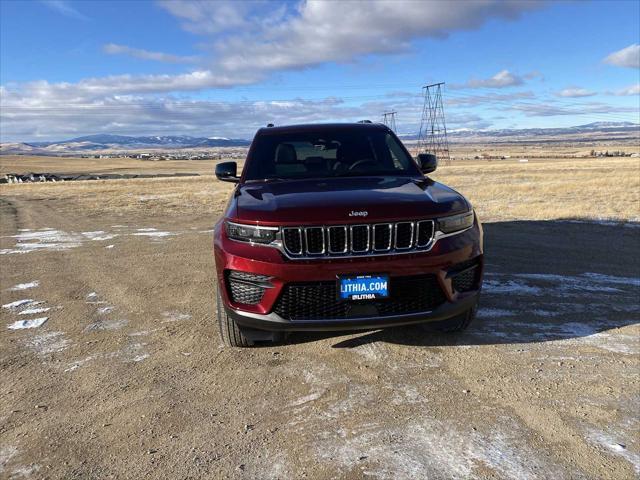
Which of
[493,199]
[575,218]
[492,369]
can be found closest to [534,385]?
[492,369]

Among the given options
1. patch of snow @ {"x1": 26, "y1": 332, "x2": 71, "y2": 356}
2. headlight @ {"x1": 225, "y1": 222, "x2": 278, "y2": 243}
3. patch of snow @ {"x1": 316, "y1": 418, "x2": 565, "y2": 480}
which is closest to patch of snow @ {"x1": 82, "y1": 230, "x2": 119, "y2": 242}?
patch of snow @ {"x1": 26, "y1": 332, "x2": 71, "y2": 356}

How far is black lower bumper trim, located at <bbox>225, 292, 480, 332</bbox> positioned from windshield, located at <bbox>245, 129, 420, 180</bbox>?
1.67m

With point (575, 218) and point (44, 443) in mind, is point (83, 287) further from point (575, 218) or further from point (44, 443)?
point (575, 218)

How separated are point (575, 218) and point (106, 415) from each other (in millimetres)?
10594

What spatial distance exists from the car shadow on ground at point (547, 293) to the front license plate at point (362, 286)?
862mm

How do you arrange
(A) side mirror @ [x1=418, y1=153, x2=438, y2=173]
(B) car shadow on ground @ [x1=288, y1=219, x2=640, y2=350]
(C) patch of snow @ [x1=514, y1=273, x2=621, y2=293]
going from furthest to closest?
(C) patch of snow @ [x1=514, y1=273, x2=621, y2=293] < (A) side mirror @ [x1=418, y1=153, x2=438, y2=173] < (B) car shadow on ground @ [x1=288, y1=219, x2=640, y2=350]

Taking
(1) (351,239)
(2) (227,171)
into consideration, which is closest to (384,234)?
(1) (351,239)

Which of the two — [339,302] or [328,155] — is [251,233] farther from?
[328,155]

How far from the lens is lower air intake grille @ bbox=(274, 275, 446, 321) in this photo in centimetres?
326

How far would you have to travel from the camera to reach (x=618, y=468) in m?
2.42

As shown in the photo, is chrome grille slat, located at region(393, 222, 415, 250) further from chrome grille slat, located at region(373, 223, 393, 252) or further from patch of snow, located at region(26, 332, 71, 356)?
patch of snow, located at region(26, 332, 71, 356)

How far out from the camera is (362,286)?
10.6ft

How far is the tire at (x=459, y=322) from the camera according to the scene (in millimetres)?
3859

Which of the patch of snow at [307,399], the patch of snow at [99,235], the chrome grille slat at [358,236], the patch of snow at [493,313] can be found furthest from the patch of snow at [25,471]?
the patch of snow at [99,235]
